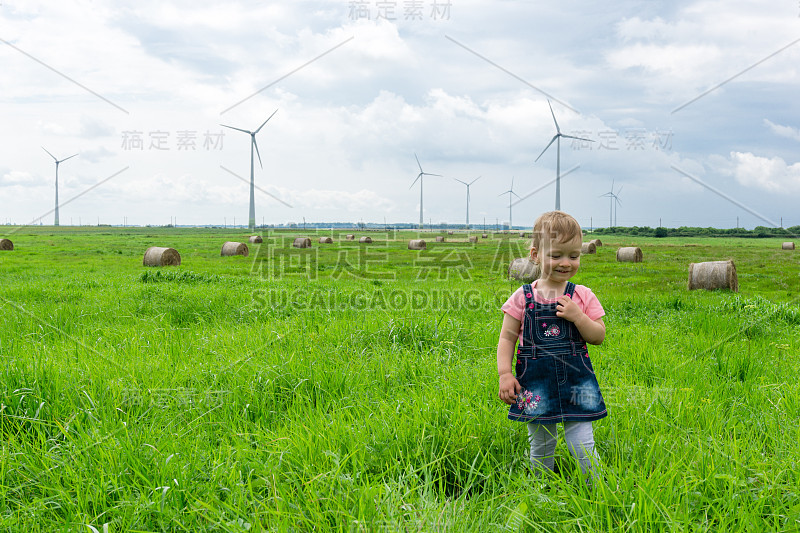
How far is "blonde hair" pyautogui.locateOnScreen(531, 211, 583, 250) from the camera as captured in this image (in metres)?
3.07

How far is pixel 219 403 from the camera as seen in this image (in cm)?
427

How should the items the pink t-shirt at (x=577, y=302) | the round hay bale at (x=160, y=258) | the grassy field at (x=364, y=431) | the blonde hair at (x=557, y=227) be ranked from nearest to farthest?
1. the grassy field at (x=364, y=431)
2. the blonde hair at (x=557, y=227)
3. the pink t-shirt at (x=577, y=302)
4. the round hay bale at (x=160, y=258)

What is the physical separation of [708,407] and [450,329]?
10.5 feet

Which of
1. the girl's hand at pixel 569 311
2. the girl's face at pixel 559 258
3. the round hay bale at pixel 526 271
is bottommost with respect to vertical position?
the round hay bale at pixel 526 271

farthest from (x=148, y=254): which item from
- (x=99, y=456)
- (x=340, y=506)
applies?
(x=340, y=506)

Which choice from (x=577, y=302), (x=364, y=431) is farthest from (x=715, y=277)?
(x=364, y=431)

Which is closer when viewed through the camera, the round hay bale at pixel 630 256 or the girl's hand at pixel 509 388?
the girl's hand at pixel 509 388

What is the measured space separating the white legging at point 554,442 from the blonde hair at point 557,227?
1.22m

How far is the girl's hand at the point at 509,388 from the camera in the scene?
10.3 ft

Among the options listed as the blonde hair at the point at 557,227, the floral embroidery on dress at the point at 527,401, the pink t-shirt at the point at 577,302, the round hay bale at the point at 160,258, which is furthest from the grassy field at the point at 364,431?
the round hay bale at the point at 160,258

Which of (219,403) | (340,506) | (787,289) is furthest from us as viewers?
(787,289)

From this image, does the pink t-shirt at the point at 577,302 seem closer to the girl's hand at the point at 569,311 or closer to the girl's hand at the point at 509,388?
the girl's hand at the point at 569,311

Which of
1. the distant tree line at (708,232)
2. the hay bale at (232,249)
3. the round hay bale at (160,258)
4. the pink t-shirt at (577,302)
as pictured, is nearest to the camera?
the pink t-shirt at (577,302)

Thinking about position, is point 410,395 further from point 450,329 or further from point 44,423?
Result: point 44,423
